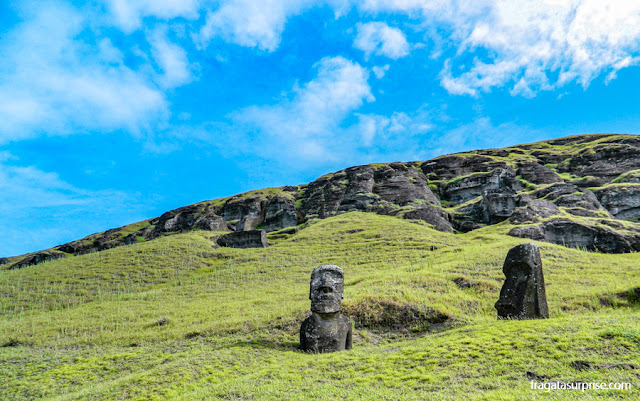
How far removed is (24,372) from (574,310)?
21641mm

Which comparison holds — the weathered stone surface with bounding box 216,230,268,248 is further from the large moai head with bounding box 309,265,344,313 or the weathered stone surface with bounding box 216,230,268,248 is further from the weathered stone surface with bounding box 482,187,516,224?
the large moai head with bounding box 309,265,344,313

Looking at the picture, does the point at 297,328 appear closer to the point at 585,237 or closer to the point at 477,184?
the point at 585,237

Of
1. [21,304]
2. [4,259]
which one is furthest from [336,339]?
[4,259]

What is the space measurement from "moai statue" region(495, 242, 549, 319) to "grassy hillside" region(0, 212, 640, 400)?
3.62ft

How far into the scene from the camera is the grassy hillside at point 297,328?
797 cm

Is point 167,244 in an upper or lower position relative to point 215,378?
upper

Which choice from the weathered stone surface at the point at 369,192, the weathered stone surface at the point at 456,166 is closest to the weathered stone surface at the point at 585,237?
the weathered stone surface at the point at 369,192

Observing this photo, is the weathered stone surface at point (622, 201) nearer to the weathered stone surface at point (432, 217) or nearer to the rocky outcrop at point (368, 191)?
the weathered stone surface at point (432, 217)

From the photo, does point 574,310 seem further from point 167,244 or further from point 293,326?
point 167,244

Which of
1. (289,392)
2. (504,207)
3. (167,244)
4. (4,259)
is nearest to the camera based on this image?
(289,392)

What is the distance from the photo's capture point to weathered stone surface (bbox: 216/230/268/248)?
4788cm

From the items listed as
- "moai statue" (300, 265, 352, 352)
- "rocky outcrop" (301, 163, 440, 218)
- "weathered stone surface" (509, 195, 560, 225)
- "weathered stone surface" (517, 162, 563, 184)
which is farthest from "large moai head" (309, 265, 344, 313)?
"weathered stone surface" (517, 162, 563, 184)

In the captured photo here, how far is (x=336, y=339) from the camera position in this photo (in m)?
12.3

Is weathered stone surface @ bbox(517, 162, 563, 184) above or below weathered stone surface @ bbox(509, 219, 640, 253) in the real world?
above
